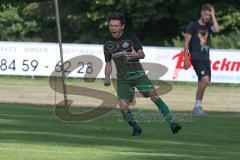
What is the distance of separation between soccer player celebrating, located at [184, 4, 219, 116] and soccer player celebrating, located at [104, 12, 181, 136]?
384cm

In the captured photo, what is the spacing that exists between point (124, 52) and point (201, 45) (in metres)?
4.51

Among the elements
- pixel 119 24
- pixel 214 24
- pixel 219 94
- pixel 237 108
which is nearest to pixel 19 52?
pixel 219 94

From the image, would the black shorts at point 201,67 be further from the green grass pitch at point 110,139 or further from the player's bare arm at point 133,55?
the player's bare arm at point 133,55

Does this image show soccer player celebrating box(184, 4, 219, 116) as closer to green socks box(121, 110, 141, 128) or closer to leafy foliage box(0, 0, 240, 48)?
green socks box(121, 110, 141, 128)

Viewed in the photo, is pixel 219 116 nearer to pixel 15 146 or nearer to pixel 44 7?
pixel 15 146

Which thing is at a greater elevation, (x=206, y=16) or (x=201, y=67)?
(x=206, y=16)

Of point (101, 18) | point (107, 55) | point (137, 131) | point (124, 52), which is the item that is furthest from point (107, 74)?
point (101, 18)

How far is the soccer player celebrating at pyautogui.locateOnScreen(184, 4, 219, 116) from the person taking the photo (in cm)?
1791

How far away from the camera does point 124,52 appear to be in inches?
544

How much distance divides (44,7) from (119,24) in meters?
40.6

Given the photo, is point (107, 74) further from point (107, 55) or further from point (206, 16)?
point (206, 16)

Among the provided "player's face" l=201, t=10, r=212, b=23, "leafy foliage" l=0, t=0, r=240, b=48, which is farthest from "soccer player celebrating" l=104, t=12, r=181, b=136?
"leafy foliage" l=0, t=0, r=240, b=48

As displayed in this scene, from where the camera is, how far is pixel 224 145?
12633 millimetres

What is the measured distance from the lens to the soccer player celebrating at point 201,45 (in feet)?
58.7
